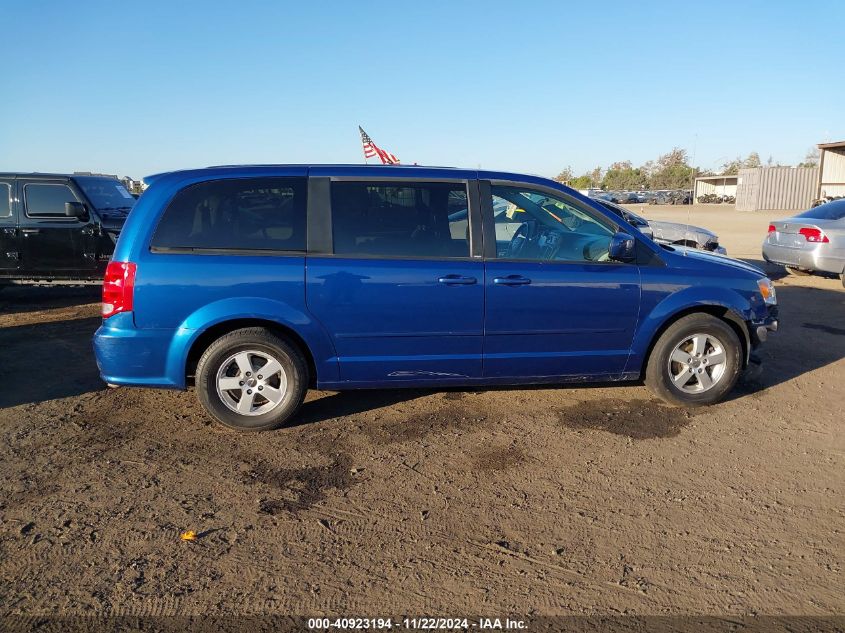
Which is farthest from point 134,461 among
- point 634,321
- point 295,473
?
point 634,321

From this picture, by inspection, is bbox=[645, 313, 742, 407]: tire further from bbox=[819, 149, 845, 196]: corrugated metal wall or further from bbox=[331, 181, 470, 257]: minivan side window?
bbox=[819, 149, 845, 196]: corrugated metal wall

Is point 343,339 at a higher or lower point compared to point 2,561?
higher

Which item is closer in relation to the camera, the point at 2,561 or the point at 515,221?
the point at 2,561

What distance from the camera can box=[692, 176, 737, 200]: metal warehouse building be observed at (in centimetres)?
6153

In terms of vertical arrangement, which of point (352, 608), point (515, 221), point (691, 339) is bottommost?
point (352, 608)

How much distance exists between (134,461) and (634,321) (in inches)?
146

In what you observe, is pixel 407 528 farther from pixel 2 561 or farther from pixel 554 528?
pixel 2 561

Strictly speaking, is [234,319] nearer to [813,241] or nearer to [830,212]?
[813,241]

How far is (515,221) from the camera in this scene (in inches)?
192

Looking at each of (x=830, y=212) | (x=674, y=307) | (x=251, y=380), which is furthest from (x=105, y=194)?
(x=830, y=212)

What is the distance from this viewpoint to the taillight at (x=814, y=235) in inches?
402

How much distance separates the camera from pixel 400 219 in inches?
181

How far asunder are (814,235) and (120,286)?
10.5m

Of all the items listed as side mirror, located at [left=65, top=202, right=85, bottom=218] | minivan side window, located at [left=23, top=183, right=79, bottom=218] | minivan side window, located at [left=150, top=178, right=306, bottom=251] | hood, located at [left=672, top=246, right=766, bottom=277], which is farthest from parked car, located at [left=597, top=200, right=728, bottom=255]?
minivan side window, located at [left=23, top=183, right=79, bottom=218]
